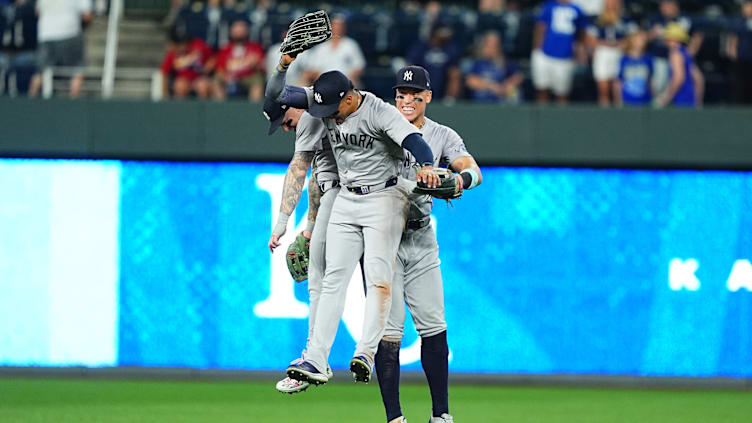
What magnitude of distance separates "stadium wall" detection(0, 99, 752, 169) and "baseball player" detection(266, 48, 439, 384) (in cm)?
438

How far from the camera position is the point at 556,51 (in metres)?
11.5

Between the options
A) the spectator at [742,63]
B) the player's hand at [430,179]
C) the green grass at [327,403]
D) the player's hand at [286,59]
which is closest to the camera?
the player's hand at [430,179]

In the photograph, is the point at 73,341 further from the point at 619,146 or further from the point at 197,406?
the point at 619,146

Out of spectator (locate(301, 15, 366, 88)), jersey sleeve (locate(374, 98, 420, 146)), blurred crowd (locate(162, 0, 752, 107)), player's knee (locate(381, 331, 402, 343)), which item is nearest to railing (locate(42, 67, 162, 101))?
blurred crowd (locate(162, 0, 752, 107))

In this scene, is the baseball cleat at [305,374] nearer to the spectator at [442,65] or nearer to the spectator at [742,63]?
the spectator at [442,65]

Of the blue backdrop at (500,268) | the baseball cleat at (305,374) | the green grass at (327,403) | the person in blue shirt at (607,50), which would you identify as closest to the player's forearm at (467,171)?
the baseball cleat at (305,374)

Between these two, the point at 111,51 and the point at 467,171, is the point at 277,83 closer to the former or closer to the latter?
the point at 467,171

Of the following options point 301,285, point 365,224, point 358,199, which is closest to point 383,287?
point 365,224

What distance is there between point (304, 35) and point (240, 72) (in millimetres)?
5375

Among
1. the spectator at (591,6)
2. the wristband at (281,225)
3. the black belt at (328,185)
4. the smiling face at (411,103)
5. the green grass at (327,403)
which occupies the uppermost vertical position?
the spectator at (591,6)

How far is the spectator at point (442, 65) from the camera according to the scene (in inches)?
452

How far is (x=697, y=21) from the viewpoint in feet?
42.0

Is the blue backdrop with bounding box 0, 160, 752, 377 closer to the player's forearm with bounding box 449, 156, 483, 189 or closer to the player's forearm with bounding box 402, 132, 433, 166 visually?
the player's forearm with bounding box 449, 156, 483, 189

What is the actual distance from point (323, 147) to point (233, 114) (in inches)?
167
